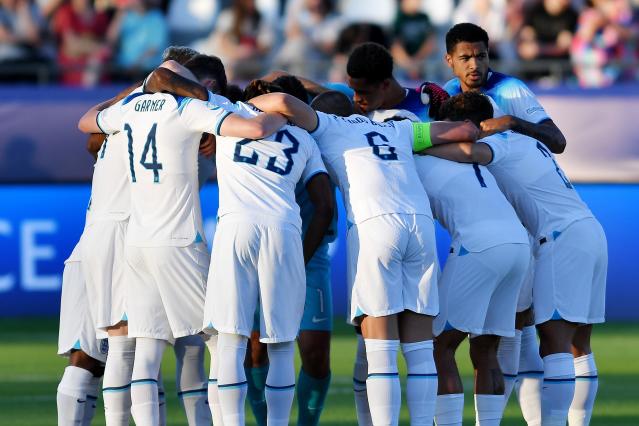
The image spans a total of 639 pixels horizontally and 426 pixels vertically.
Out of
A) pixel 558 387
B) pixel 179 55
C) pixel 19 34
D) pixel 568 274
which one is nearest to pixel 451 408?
pixel 558 387

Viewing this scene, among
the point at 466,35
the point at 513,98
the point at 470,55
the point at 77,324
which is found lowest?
the point at 77,324

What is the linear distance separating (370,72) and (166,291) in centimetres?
186

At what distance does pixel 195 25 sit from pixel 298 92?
9.15 metres

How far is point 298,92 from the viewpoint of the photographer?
8.18 metres

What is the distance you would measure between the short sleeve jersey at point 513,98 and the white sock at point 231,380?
2.40m

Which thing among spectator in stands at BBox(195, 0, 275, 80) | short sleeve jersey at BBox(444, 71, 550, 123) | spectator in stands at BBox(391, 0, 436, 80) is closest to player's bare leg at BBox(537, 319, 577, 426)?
short sleeve jersey at BBox(444, 71, 550, 123)

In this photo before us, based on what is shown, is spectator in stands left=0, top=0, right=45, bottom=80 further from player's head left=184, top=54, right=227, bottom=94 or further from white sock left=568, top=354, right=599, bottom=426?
white sock left=568, top=354, right=599, bottom=426

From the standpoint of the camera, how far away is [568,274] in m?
7.95

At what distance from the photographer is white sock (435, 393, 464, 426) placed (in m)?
7.70

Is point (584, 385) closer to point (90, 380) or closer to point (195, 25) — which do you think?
point (90, 380)

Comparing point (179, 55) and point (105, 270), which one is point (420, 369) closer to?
point (105, 270)

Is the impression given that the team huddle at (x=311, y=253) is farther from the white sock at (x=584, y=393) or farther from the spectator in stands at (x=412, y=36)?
the spectator in stands at (x=412, y=36)

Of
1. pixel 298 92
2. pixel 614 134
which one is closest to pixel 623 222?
pixel 614 134

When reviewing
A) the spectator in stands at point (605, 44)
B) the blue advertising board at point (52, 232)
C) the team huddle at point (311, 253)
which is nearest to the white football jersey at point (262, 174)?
the team huddle at point (311, 253)
